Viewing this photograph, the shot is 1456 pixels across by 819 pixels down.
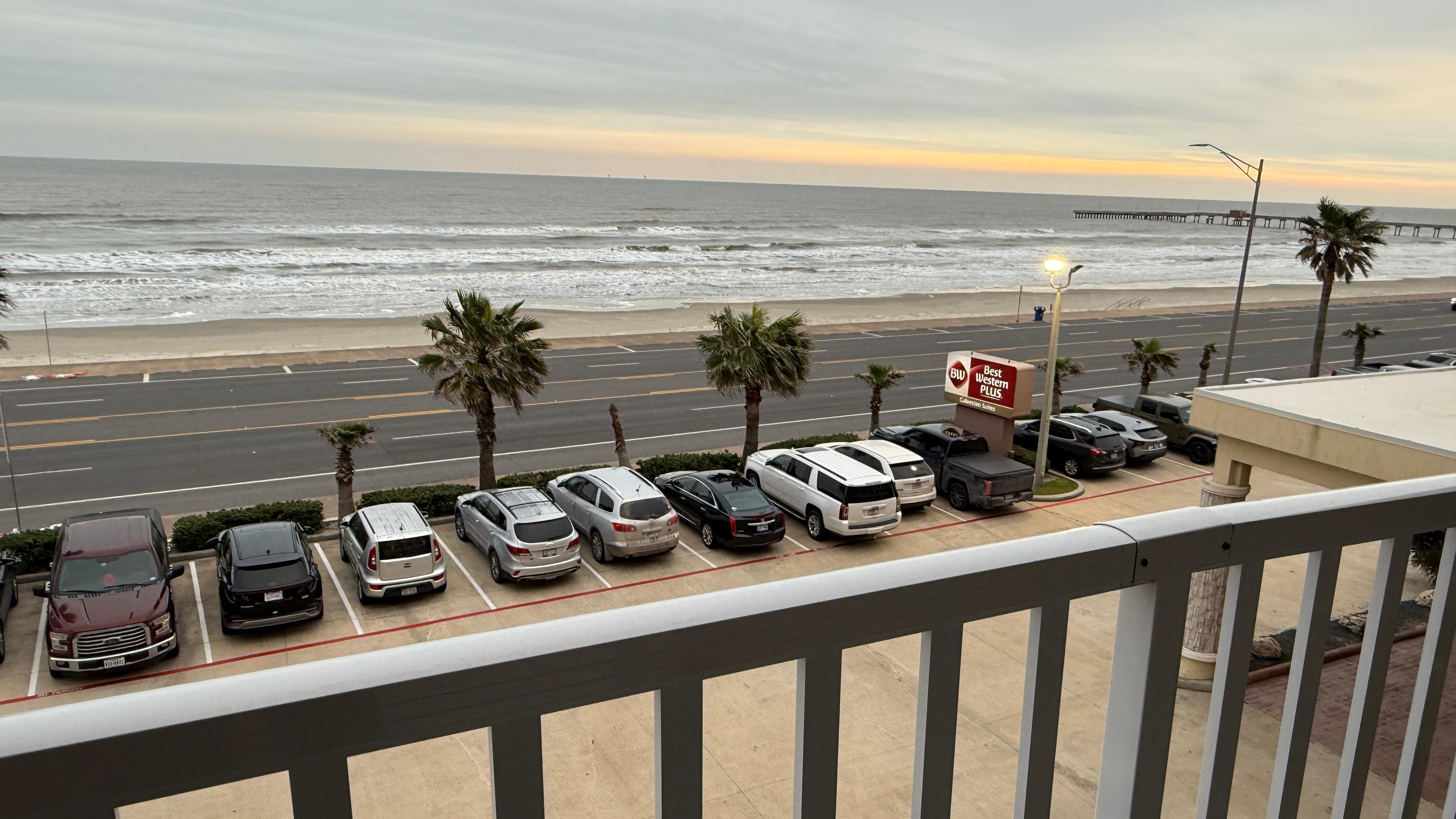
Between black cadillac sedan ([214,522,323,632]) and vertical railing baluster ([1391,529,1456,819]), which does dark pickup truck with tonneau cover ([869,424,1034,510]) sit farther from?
vertical railing baluster ([1391,529,1456,819])

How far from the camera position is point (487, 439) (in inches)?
877

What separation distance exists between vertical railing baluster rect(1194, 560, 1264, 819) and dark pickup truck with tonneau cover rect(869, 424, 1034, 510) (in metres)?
20.8

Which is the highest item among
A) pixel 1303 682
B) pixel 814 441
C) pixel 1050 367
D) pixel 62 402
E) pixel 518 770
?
pixel 518 770

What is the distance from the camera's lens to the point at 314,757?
4.01 ft

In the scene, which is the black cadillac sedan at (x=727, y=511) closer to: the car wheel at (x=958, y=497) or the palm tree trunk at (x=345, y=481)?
the car wheel at (x=958, y=497)

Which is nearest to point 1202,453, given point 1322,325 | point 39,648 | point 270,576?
point 1322,325

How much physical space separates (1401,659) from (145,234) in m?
110

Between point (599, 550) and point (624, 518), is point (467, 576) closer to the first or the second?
point (599, 550)

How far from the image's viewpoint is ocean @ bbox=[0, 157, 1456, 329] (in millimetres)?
61906

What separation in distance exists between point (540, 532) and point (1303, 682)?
16.4 m

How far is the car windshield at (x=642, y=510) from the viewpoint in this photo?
1878 cm

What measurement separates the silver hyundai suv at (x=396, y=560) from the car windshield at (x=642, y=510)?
350 cm

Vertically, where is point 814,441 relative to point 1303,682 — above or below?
below

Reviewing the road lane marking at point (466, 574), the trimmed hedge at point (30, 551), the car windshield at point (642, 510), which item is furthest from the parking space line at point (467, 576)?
the trimmed hedge at point (30, 551)
